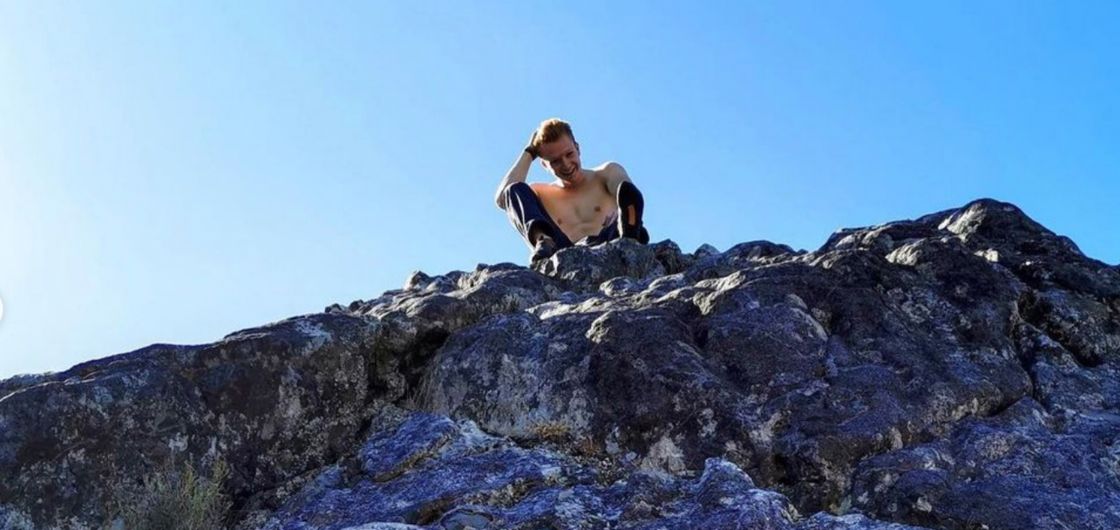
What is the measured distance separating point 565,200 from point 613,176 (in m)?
0.69

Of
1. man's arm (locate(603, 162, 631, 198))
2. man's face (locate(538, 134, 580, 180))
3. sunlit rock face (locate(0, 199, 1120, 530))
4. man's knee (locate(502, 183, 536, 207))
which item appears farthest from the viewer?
man's arm (locate(603, 162, 631, 198))

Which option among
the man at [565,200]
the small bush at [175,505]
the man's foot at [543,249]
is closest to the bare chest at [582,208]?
the man at [565,200]

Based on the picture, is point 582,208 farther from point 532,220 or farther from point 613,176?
point 532,220

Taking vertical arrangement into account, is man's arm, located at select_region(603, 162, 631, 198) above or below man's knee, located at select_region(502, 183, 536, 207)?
above

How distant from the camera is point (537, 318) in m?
7.82

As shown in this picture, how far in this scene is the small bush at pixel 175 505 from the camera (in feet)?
19.4

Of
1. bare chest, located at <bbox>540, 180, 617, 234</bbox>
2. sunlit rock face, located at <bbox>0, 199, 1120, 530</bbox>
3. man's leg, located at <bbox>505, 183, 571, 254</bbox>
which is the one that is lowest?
sunlit rock face, located at <bbox>0, 199, 1120, 530</bbox>

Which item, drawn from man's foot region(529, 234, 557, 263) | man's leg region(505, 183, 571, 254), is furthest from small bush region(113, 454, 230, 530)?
man's leg region(505, 183, 571, 254)

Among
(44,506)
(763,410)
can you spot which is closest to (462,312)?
(763,410)

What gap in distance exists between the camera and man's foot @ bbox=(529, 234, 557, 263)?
11461 millimetres

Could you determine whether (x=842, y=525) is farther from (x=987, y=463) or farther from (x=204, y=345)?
(x=204, y=345)

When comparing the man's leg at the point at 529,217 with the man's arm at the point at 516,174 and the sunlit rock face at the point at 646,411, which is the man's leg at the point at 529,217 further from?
the sunlit rock face at the point at 646,411

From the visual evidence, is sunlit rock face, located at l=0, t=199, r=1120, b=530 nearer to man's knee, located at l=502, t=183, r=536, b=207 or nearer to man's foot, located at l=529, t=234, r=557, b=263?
man's foot, located at l=529, t=234, r=557, b=263

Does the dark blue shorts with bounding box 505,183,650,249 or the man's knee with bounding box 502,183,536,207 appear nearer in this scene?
the dark blue shorts with bounding box 505,183,650,249
